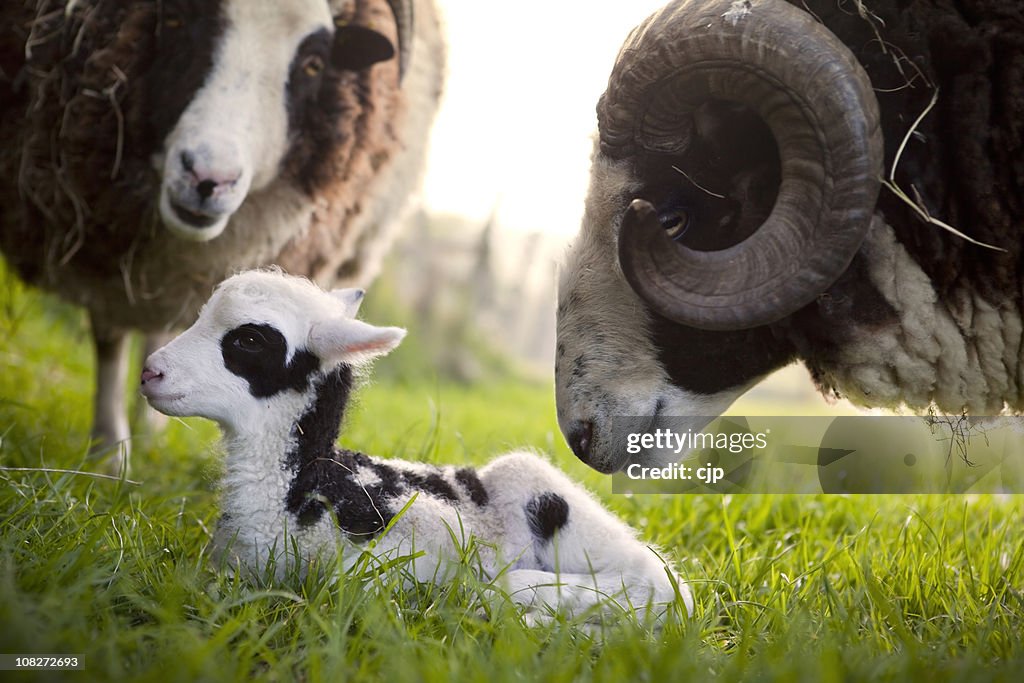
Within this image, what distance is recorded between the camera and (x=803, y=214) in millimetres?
2441

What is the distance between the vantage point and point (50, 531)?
7.89 feet

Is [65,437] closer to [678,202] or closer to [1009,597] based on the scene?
[678,202]

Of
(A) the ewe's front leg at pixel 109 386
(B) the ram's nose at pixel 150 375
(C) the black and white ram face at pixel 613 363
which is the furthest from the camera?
(A) the ewe's front leg at pixel 109 386

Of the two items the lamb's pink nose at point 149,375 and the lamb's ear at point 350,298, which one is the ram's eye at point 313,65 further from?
the lamb's pink nose at point 149,375

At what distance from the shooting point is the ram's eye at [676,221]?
8.81 feet

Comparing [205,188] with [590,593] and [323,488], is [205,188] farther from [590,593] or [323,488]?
[590,593]

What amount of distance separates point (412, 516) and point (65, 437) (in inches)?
95.7

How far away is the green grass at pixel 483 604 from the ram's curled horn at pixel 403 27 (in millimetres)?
2082

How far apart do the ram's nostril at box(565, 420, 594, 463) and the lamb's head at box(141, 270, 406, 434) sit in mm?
706

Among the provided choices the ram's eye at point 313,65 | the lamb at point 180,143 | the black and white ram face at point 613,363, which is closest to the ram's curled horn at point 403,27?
the lamb at point 180,143

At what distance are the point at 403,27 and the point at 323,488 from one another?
9.57 ft

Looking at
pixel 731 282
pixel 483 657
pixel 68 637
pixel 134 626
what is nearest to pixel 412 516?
pixel 483 657

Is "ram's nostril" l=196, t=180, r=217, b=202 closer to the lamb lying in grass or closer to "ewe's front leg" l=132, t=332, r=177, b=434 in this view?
the lamb lying in grass

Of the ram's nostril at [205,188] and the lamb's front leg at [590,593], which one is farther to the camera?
the ram's nostril at [205,188]
